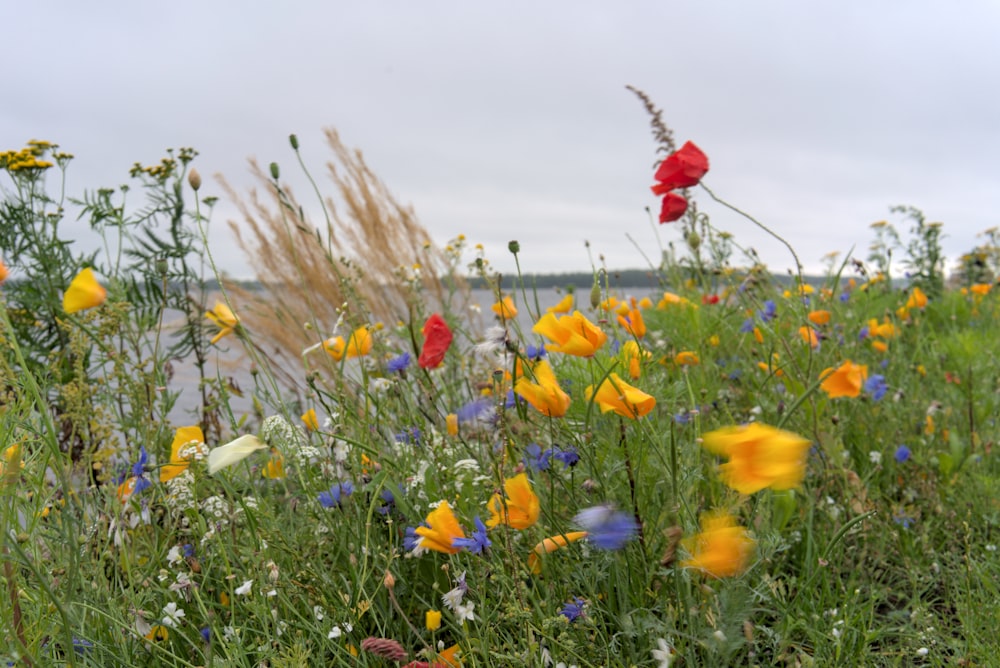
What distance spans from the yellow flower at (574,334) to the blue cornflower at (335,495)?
1.86 feet

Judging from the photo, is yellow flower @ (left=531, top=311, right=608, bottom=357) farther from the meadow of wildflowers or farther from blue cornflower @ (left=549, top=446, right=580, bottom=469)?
blue cornflower @ (left=549, top=446, right=580, bottom=469)

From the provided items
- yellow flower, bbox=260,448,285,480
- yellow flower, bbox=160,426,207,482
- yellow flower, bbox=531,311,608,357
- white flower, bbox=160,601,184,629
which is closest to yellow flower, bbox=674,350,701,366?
yellow flower, bbox=531,311,608,357

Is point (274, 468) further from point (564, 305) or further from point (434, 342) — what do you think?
point (564, 305)

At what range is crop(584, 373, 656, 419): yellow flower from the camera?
1.09 meters

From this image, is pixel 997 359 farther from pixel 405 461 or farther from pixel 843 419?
pixel 405 461

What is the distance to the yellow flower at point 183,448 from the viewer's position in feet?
4.55

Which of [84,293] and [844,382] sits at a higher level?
[84,293]

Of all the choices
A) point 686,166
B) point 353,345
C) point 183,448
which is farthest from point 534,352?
point 183,448

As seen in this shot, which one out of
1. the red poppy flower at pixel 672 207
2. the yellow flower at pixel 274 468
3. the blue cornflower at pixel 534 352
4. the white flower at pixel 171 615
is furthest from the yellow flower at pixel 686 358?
the white flower at pixel 171 615

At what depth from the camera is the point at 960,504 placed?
6.53 feet

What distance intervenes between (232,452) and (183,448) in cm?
33

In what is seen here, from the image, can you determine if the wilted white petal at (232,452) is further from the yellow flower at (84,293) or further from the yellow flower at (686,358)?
the yellow flower at (686,358)

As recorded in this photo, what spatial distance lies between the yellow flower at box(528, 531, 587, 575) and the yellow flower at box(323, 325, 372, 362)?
0.48 m

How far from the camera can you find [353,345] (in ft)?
5.37
